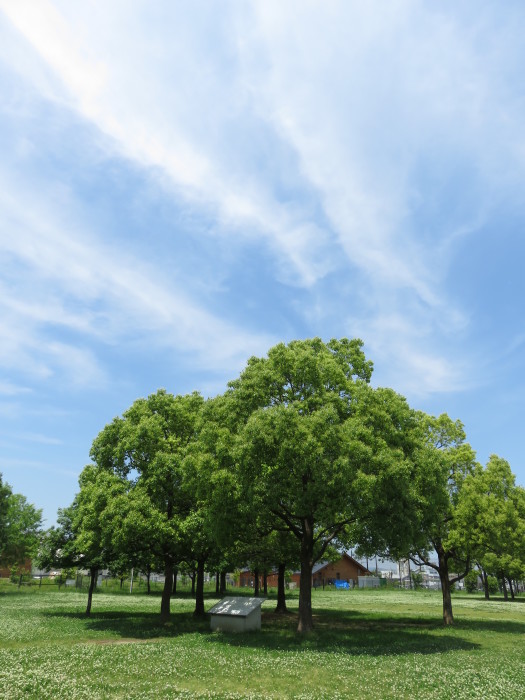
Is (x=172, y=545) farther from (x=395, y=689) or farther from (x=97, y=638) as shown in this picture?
(x=395, y=689)

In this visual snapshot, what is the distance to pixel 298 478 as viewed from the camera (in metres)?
24.4

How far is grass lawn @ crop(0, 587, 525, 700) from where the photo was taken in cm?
1482

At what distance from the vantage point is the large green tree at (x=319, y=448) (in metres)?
23.4

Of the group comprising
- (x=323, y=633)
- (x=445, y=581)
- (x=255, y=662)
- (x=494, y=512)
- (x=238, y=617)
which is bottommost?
(x=323, y=633)

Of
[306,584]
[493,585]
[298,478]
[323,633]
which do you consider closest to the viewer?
[298,478]

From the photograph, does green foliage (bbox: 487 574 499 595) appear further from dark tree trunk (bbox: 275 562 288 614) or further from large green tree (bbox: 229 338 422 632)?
large green tree (bbox: 229 338 422 632)

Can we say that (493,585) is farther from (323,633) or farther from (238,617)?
(238,617)

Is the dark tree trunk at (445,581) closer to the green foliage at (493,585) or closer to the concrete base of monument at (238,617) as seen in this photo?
the concrete base of monument at (238,617)

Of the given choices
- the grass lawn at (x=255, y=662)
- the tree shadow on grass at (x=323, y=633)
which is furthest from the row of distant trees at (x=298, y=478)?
the grass lawn at (x=255, y=662)

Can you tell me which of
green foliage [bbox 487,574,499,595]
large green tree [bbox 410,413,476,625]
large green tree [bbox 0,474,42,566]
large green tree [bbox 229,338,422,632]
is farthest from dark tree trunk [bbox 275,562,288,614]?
green foliage [bbox 487,574,499,595]

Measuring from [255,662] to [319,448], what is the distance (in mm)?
9114

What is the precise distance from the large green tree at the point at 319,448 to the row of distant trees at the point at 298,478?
0.23 feet

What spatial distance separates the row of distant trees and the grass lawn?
14.6ft

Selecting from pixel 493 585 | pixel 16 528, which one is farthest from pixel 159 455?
pixel 493 585
